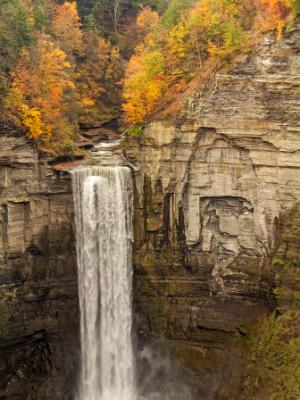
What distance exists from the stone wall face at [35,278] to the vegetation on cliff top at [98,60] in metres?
2.48

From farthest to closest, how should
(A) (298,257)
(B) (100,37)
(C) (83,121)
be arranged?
(B) (100,37) < (C) (83,121) < (A) (298,257)

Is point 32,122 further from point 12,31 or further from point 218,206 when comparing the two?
point 218,206

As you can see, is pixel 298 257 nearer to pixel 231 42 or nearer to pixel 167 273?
pixel 167 273

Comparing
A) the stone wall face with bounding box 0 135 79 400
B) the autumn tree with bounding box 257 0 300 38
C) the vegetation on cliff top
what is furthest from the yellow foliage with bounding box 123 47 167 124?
the autumn tree with bounding box 257 0 300 38

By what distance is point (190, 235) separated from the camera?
32.1 m

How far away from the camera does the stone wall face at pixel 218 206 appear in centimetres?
2902

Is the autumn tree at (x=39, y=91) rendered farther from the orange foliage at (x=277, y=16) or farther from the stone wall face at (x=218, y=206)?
the orange foliage at (x=277, y=16)

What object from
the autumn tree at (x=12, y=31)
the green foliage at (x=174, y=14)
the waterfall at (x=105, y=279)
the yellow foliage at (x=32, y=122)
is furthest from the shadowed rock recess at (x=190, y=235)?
the green foliage at (x=174, y=14)

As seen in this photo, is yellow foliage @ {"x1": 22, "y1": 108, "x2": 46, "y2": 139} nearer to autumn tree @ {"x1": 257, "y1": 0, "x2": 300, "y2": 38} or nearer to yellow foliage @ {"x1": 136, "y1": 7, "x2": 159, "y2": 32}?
autumn tree @ {"x1": 257, "y1": 0, "x2": 300, "y2": 38}

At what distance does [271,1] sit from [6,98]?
16.8 metres

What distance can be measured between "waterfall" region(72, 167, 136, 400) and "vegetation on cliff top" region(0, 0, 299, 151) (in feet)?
14.0

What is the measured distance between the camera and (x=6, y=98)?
1172 inches

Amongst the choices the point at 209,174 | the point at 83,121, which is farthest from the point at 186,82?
the point at 83,121

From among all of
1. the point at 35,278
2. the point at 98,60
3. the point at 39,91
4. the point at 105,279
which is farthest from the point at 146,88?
the point at 35,278
